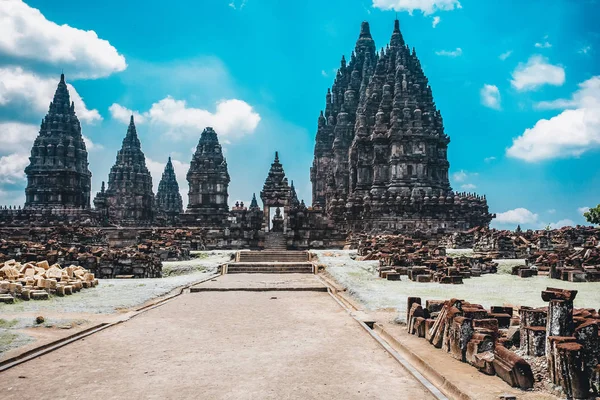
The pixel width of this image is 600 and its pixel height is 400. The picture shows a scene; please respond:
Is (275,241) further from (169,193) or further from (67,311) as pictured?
(169,193)

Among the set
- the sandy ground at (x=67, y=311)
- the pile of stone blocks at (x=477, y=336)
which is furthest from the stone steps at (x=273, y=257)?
the pile of stone blocks at (x=477, y=336)

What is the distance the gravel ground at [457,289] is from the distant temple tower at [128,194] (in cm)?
4790

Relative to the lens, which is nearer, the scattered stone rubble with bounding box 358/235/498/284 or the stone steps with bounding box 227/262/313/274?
the scattered stone rubble with bounding box 358/235/498/284

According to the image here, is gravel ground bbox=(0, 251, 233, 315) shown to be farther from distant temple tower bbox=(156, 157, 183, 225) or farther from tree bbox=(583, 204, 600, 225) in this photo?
distant temple tower bbox=(156, 157, 183, 225)

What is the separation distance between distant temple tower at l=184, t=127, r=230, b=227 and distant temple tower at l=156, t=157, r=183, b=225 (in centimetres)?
2357

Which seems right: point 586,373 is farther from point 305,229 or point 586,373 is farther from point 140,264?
point 305,229

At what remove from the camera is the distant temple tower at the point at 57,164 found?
52.9 metres

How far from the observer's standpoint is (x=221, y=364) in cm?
636

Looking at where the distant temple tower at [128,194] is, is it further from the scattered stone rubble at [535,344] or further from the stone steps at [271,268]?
the scattered stone rubble at [535,344]

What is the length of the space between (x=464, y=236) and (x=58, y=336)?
1039 inches

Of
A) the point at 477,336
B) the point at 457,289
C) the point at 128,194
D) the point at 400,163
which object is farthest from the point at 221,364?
the point at 128,194

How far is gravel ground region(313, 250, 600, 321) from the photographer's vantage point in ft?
36.9

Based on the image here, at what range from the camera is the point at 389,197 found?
38812mm

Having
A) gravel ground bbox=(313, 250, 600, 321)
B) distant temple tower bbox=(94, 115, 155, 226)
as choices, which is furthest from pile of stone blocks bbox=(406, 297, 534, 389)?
distant temple tower bbox=(94, 115, 155, 226)
